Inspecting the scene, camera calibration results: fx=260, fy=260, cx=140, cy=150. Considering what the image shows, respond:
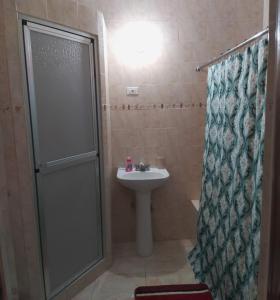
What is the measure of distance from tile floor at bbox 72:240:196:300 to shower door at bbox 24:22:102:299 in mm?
210

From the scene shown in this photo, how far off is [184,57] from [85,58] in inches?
42.5

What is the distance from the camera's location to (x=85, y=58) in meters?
2.07

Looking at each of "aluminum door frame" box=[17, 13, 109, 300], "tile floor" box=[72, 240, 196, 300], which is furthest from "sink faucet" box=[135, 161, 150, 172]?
"tile floor" box=[72, 240, 196, 300]

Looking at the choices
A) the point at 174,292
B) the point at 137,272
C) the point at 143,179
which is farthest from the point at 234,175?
the point at 137,272

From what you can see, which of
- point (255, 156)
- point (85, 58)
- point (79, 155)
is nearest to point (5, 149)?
point (79, 155)

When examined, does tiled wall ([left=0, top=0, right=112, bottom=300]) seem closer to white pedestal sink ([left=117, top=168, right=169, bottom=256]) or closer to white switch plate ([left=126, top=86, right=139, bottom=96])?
white switch plate ([left=126, top=86, right=139, bottom=96])

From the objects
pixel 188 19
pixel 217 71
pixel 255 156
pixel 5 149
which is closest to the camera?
pixel 255 156

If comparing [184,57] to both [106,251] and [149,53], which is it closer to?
[149,53]

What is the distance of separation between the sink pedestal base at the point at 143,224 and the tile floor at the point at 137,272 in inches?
3.7

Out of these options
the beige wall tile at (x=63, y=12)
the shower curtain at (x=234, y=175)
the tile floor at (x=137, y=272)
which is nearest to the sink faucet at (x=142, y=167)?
the shower curtain at (x=234, y=175)

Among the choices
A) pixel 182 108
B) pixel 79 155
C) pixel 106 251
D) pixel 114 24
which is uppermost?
pixel 114 24

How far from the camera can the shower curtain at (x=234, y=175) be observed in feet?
4.64

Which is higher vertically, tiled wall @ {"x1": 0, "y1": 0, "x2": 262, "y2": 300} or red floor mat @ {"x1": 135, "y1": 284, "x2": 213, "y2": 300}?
tiled wall @ {"x1": 0, "y1": 0, "x2": 262, "y2": 300}

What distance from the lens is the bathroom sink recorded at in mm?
2402
